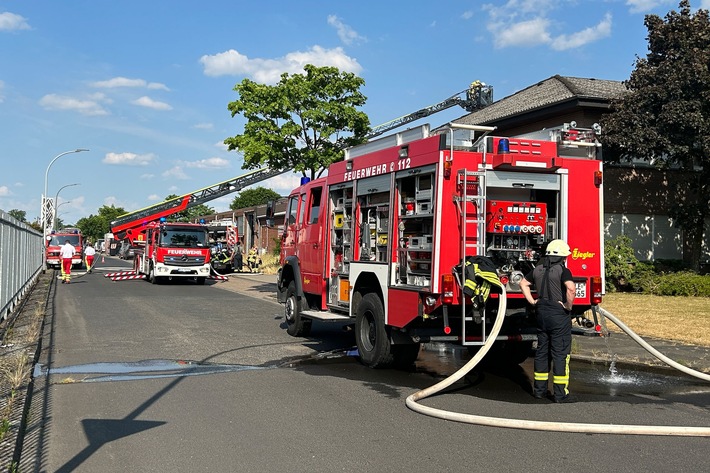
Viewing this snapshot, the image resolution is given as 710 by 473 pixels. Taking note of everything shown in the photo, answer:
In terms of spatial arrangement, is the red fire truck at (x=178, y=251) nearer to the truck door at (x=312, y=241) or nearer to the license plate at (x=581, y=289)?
the truck door at (x=312, y=241)

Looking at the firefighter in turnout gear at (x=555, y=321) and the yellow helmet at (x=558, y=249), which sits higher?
the yellow helmet at (x=558, y=249)

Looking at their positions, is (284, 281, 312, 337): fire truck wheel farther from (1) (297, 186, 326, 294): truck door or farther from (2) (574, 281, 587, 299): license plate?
(2) (574, 281, 587, 299): license plate

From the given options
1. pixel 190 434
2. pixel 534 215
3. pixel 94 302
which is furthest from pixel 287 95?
pixel 190 434

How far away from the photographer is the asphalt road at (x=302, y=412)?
4.82m

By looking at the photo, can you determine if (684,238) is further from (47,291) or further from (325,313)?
(47,291)

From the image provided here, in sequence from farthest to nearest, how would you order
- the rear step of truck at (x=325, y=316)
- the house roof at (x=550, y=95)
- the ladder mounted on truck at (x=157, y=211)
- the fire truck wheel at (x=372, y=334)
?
1. the ladder mounted on truck at (x=157, y=211)
2. the house roof at (x=550, y=95)
3. the rear step of truck at (x=325, y=316)
4. the fire truck wheel at (x=372, y=334)

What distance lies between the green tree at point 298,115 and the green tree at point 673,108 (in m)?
7.41

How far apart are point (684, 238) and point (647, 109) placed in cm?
579

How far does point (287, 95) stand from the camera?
18.0 meters

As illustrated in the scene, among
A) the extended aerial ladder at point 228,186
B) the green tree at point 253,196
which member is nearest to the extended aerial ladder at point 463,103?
the extended aerial ladder at point 228,186

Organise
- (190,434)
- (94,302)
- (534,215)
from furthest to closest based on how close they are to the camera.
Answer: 1. (94,302)
2. (534,215)
3. (190,434)

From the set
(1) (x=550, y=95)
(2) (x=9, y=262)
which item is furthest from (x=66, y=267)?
(1) (x=550, y=95)

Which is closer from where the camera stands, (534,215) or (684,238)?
(534,215)

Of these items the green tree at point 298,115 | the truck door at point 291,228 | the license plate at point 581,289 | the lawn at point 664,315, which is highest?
the green tree at point 298,115
